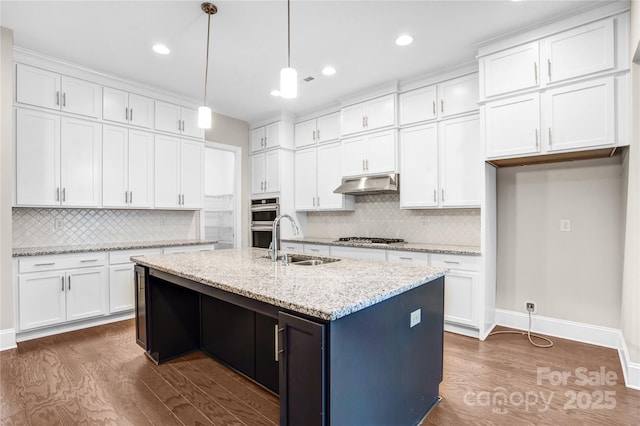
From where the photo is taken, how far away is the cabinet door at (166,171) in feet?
13.8

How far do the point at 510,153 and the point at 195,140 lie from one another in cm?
389

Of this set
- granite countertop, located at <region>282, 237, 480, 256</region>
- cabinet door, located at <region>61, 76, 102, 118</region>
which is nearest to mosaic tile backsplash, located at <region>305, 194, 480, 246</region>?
granite countertop, located at <region>282, 237, 480, 256</region>

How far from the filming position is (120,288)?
12.1ft

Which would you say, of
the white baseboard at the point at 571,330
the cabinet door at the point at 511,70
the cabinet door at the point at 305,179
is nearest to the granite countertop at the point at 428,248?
the white baseboard at the point at 571,330

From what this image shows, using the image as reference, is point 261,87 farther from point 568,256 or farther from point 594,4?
point 568,256

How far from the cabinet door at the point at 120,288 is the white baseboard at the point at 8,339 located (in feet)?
2.66

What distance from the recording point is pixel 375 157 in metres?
4.14

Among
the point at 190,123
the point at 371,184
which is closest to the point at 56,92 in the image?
the point at 190,123

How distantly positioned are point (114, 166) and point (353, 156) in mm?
2925

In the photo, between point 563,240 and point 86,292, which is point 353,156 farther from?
point 86,292

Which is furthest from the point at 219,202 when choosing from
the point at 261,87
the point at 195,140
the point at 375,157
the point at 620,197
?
the point at 620,197

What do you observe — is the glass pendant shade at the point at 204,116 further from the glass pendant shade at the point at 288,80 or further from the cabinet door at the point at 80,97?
the cabinet door at the point at 80,97

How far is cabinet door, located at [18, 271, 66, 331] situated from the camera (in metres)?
3.05

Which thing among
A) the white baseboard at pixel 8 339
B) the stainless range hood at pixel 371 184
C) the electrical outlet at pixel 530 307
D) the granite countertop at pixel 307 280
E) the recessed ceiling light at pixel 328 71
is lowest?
the white baseboard at pixel 8 339
